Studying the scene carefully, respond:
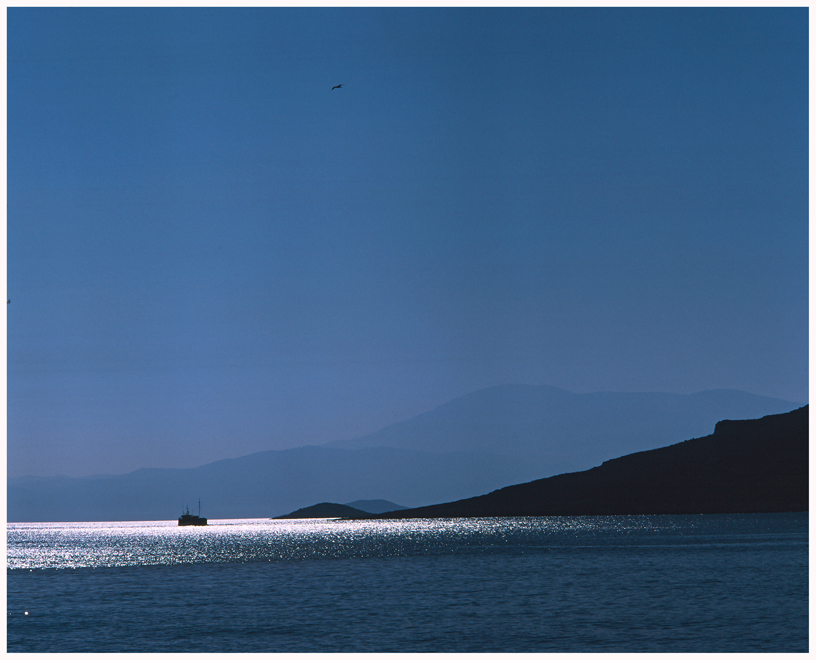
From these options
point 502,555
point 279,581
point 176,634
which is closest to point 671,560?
point 502,555

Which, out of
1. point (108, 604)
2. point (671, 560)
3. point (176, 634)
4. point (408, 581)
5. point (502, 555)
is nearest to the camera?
point (176, 634)

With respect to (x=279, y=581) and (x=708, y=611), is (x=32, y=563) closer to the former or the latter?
(x=279, y=581)

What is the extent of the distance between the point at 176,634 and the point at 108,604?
1739cm

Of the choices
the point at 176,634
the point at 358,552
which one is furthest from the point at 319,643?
the point at 358,552

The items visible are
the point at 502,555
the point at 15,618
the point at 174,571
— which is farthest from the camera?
the point at 502,555

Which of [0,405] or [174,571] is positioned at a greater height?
[0,405]

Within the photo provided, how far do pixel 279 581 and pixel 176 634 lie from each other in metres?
31.1

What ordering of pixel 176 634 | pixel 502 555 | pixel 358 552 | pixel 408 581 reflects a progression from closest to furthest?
pixel 176 634 < pixel 408 581 < pixel 502 555 < pixel 358 552

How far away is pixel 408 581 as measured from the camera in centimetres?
7112

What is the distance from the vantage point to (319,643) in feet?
132

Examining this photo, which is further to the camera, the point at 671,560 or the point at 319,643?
the point at 671,560

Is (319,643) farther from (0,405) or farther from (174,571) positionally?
(174,571)

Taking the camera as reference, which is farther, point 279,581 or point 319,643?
point 279,581

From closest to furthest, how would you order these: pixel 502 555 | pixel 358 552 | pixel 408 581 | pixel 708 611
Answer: pixel 708 611 → pixel 408 581 → pixel 502 555 → pixel 358 552
